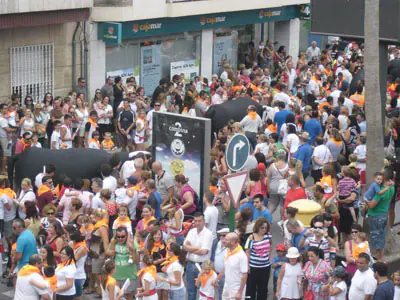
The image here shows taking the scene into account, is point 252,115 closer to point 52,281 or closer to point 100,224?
point 100,224

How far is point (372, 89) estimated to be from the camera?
600 inches

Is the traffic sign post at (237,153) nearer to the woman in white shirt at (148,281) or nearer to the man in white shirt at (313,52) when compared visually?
the woman in white shirt at (148,281)

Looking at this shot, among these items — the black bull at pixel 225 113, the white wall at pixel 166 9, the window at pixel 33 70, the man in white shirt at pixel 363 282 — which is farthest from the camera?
the white wall at pixel 166 9

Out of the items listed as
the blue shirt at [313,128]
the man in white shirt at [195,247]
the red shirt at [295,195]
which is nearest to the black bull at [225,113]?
the blue shirt at [313,128]

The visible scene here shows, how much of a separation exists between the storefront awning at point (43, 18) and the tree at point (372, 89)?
10683mm

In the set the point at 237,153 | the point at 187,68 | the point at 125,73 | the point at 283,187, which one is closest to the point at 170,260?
the point at 237,153

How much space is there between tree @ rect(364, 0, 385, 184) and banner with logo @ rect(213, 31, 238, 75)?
17.3m

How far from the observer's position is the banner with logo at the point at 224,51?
32844 millimetres

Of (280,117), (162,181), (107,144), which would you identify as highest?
(280,117)

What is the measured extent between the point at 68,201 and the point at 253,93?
10804mm

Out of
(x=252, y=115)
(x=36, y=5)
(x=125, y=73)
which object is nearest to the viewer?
(x=252, y=115)

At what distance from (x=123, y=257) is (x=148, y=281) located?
2.98ft

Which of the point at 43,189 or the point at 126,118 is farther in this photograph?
the point at 126,118

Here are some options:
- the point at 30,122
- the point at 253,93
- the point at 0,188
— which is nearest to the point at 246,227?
the point at 0,188
